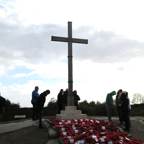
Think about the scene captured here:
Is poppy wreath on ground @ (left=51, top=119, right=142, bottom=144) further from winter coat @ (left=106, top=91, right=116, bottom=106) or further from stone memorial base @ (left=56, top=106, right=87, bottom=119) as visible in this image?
winter coat @ (left=106, top=91, right=116, bottom=106)

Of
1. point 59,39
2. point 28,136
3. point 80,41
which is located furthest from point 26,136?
point 80,41

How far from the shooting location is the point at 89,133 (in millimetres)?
6613

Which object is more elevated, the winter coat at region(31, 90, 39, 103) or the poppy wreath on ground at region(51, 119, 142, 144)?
the winter coat at region(31, 90, 39, 103)

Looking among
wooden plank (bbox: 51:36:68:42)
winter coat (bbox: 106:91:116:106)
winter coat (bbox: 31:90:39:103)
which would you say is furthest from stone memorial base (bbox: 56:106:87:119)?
wooden plank (bbox: 51:36:68:42)

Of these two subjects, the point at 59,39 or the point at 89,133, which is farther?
the point at 59,39

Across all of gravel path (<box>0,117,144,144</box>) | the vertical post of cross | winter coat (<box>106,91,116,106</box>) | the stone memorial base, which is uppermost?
the vertical post of cross

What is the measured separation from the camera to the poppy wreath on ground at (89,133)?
20.1ft

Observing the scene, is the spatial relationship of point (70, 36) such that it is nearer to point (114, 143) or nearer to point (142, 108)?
point (114, 143)

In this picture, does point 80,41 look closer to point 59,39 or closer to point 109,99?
point 59,39

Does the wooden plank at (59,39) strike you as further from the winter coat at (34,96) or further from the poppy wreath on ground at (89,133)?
the poppy wreath on ground at (89,133)

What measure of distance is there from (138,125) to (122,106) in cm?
154

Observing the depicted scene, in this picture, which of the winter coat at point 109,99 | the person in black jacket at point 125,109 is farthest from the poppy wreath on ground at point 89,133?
the winter coat at point 109,99

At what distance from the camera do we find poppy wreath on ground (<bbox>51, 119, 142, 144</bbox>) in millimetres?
6139

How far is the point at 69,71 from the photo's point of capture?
31.9 feet
